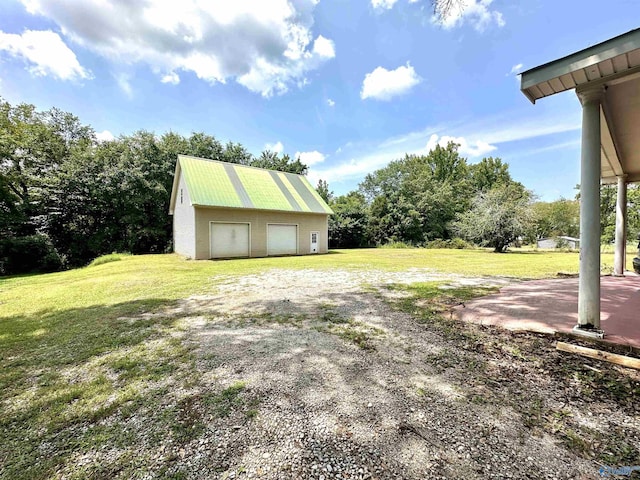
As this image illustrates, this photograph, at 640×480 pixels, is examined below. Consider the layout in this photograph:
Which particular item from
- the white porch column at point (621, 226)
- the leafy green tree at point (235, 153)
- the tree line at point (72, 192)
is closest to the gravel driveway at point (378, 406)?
the white porch column at point (621, 226)

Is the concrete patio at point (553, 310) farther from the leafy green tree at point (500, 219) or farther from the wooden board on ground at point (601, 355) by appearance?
the leafy green tree at point (500, 219)

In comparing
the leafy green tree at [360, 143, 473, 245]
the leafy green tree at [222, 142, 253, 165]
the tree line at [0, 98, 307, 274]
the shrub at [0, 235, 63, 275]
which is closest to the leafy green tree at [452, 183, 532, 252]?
the leafy green tree at [360, 143, 473, 245]

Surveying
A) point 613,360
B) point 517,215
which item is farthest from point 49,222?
point 517,215

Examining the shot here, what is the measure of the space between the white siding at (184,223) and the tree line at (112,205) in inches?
121

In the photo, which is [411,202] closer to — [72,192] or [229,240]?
[229,240]

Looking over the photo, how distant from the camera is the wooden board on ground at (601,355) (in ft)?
8.19

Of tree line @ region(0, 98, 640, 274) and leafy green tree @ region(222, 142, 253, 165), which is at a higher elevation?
leafy green tree @ region(222, 142, 253, 165)

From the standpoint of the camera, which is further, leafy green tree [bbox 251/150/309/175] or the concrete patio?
leafy green tree [bbox 251/150/309/175]

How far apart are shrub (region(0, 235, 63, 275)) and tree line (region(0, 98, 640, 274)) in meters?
0.04

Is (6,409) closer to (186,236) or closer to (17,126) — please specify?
(186,236)

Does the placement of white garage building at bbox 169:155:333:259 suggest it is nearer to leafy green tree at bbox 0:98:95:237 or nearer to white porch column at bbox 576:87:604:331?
leafy green tree at bbox 0:98:95:237

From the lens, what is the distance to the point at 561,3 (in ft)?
17.3

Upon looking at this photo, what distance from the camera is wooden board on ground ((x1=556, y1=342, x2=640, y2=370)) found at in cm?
250

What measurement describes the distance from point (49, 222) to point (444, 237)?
99.7ft
